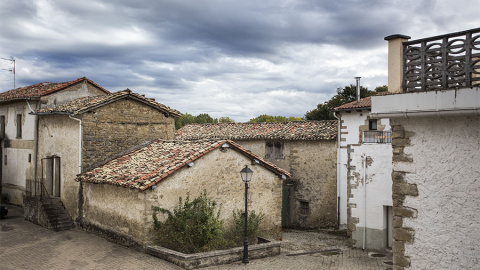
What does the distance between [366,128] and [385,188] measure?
4.84 meters

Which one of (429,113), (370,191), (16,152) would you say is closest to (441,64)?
(429,113)

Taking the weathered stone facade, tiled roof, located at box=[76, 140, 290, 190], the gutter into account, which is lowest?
the weathered stone facade

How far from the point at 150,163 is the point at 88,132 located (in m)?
3.59

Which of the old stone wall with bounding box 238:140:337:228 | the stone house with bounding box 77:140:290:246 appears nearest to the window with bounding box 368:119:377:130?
the old stone wall with bounding box 238:140:337:228

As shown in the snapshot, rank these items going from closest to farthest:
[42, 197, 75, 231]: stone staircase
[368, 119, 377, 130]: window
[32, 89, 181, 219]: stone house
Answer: [42, 197, 75, 231]: stone staircase, [32, 89, 181, 219]: stone house, [368, 119, 377, 130]: window

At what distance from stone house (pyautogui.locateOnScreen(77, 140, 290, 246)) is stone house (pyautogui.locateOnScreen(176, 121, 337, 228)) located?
5.65m

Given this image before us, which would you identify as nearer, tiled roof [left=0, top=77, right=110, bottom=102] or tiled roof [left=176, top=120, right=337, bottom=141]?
tiled roof [left=0, top=77, right=110, bottom=102]

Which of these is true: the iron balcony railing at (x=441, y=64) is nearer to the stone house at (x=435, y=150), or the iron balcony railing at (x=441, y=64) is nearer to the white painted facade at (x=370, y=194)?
the stone house at (x=435, y=150)

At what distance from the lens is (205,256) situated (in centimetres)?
1221

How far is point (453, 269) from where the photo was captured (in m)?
6.34

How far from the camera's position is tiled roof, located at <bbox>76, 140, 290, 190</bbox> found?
537 inches

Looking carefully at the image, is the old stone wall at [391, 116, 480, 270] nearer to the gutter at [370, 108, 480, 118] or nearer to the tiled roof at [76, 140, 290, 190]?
the gutter at [370, 108, 480, 118]

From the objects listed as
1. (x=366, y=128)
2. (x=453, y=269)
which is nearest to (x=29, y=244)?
(x=453, y=269)

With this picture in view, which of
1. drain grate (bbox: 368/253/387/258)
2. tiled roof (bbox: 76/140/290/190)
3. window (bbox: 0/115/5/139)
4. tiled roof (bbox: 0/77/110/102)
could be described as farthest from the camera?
window (bbox: 0/115/5/139)
